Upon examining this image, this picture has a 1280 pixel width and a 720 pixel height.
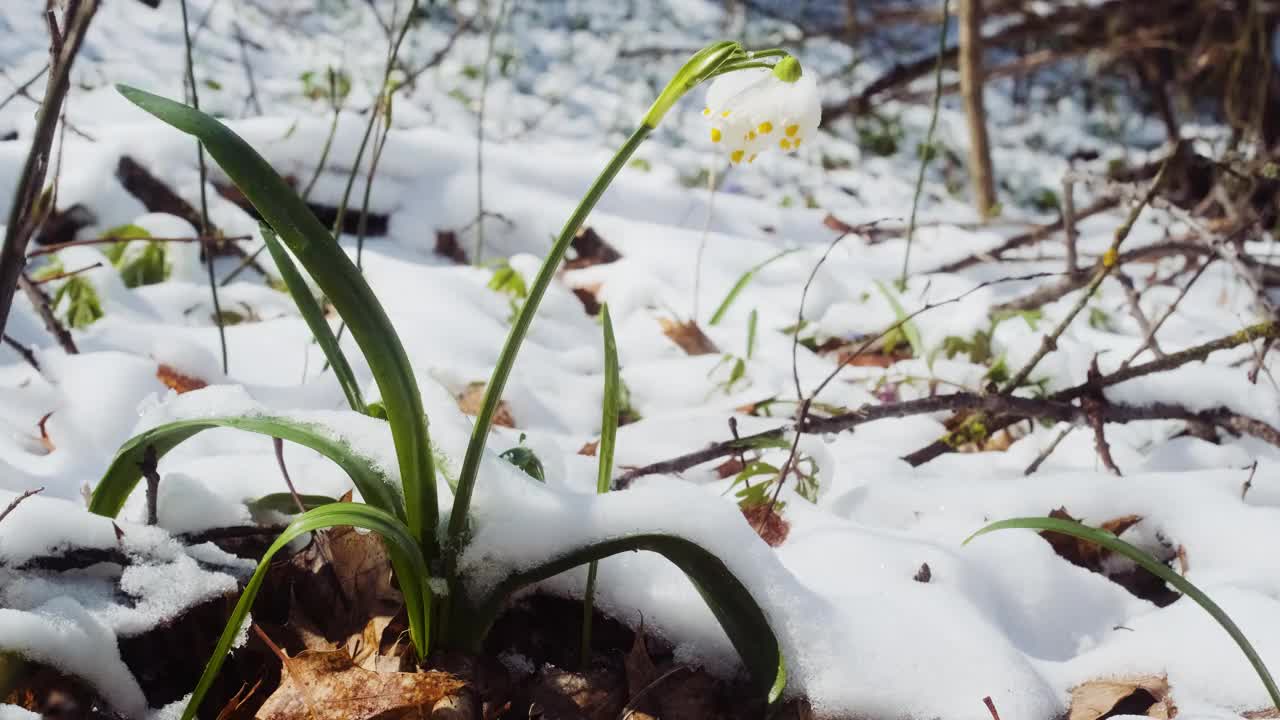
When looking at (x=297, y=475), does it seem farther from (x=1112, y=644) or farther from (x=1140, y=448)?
(x=1140, y=448)

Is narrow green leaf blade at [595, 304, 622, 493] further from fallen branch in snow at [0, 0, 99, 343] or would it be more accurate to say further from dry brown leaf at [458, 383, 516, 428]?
dry brown leaf at [458, 383, 516, 428]

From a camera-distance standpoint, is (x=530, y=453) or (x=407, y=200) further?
(x=407, y=200)

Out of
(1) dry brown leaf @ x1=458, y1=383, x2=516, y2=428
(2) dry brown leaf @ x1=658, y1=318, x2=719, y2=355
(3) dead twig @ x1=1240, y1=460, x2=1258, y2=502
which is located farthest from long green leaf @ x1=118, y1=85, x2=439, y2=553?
(2) dry brown leaf @ x1=658, y1=318, x2=719, y2=355

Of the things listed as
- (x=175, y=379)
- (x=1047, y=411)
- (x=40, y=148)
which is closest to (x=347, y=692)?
(x=40, y=148)

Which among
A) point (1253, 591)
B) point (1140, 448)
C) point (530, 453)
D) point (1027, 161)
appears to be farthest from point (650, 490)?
point (1027, 161)

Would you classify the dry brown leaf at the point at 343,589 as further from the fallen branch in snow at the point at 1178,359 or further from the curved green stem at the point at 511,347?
the fallen branch in snow at the point at 1178,359

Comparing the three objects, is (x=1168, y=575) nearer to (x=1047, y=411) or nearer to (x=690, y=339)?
(x=1047, y=411)
